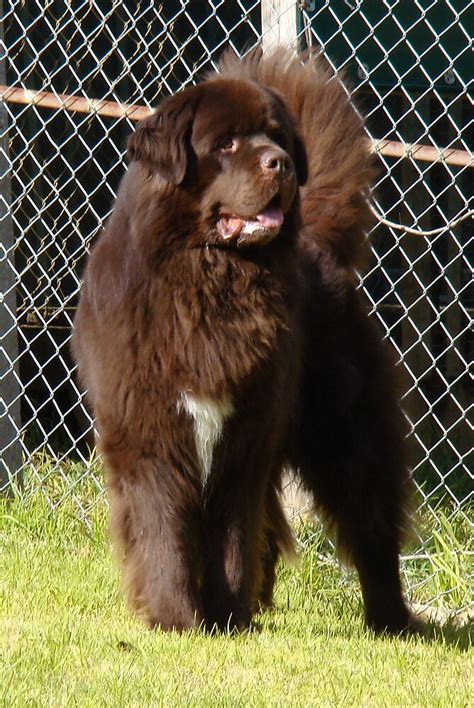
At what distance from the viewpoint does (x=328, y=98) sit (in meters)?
3.92

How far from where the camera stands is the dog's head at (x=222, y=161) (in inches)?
126

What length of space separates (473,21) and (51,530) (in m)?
3.61

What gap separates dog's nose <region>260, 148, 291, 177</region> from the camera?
3.16 m

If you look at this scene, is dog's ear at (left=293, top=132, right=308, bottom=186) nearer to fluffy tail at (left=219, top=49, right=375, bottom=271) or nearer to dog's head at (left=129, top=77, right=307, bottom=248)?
dog's head at (left=129, top=77, right=307, bottom=248)

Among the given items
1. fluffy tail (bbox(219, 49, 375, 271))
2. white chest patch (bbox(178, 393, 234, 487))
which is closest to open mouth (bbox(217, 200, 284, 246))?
white chest patch (bbox(178, 393, 234, 487))

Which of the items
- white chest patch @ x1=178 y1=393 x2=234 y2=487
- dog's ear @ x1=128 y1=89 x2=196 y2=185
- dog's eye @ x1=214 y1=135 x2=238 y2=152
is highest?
dog's ear @ x1=128 y1=89 x2=196 y2=185

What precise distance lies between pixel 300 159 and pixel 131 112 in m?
1.33

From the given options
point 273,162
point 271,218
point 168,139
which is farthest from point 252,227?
point 168,139

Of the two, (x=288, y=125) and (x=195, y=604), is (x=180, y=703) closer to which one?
(x=195, y=604)

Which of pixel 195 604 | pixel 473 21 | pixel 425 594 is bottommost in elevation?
pixel 425 594

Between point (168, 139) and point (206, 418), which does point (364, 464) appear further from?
point (168, 139)

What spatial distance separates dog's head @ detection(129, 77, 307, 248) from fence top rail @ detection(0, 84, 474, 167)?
91 centimetres

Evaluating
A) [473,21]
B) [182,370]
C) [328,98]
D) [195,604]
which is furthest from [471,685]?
[473,21]

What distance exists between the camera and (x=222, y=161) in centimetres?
327
